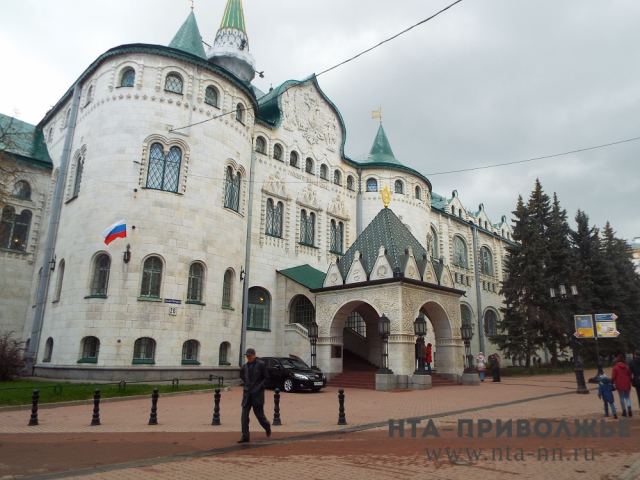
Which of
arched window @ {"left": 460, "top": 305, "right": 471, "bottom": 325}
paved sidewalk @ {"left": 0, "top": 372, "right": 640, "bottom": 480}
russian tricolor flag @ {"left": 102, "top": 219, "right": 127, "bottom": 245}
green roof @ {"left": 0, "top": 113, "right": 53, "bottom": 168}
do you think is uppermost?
green roof @ {"left": 0, "top": 113, "right": 53, "bottom": 168}

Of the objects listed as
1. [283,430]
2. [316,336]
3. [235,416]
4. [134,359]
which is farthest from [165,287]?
[283,430]

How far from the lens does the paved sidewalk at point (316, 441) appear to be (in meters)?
6.97

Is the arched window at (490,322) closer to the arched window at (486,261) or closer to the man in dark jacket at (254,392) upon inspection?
the arched window at (486,261)

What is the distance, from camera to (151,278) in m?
22.1

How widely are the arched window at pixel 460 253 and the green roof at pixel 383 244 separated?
21.8m

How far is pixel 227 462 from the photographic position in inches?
298

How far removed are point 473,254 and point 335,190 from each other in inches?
831

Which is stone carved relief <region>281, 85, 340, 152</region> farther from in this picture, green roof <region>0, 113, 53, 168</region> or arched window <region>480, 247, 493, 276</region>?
arched window <region>480, 247, 493, 276</region>

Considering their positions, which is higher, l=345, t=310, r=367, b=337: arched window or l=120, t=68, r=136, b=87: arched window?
l=120, t=68, r=136, b=87: arched window

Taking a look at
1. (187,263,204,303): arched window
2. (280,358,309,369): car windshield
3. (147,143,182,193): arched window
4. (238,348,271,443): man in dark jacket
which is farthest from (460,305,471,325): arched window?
(238,348,271,443): man in dark jacket

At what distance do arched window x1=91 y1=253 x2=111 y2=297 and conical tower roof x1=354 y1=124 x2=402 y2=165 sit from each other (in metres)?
22.7

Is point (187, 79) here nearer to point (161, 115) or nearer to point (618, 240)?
point (161, 115)

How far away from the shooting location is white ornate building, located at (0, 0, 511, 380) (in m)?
21.6

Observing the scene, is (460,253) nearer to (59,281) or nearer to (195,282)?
(195,282)
